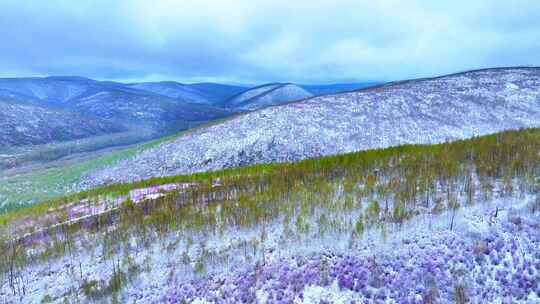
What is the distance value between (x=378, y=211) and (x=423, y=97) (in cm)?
2439

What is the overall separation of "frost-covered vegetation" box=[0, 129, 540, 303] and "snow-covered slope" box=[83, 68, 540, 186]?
1204cm

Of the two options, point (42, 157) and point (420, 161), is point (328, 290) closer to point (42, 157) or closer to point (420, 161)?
point (420, 161)

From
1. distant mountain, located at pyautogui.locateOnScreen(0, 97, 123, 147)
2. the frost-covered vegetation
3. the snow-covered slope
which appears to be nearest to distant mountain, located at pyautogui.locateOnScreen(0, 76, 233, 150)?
distant mountain, located at pyautogui.locateOnScreen(0, 97, 123, 147)

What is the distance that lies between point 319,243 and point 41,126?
122m

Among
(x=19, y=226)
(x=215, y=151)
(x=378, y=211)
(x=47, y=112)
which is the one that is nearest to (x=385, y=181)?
(x=378, y=211)

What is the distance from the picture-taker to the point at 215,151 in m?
22.5

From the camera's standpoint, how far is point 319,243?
19.1ft

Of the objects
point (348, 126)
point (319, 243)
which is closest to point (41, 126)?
point (348, 126)

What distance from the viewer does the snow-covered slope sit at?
832 inches

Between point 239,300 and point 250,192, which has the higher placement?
point 250,192

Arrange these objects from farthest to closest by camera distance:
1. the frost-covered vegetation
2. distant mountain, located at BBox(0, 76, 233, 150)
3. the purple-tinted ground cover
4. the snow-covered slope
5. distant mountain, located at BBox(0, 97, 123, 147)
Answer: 1. distant mountain, located at BBox(0, 76, 233, 150)
2. distant mountain, located at BBox(0, 97, 123, 147)
3. the snow-covered slope
4. the frost-covered vegetation
5. the purple-tinted ground cover

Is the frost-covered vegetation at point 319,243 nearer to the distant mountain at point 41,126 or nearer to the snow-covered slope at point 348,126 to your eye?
the snow-covered slope at point 348,126

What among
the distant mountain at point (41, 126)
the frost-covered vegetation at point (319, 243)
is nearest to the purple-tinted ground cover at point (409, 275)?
the frost-covered vegetation at point (319, 243)

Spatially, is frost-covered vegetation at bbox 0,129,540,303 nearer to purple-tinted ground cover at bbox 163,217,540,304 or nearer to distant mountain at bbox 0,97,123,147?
purple-tinted ground cover at bbox 163,217,540,304
